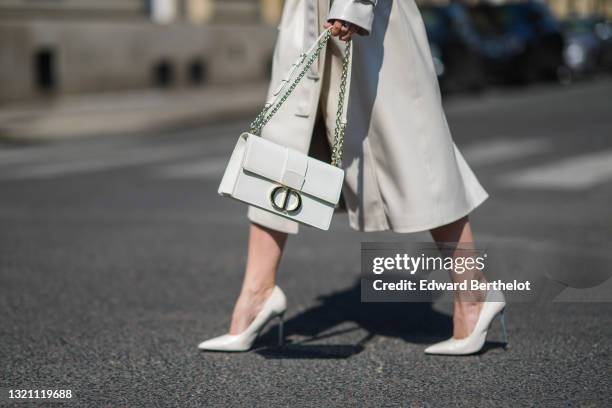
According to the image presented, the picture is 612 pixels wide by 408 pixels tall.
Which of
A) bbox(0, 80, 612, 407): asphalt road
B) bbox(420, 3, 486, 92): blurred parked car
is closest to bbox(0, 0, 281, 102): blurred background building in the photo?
bbox(420, 3, 486, 92): blurred parked car

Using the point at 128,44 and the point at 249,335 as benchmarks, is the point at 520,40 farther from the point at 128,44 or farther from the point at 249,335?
the point at 249,335

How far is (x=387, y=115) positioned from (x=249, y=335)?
861 mm

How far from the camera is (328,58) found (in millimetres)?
3490

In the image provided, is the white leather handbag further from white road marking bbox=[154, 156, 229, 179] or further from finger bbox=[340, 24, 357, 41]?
white road marking bbox=[154, 156, 229, 179]

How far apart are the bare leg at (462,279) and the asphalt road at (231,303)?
0.13 metres

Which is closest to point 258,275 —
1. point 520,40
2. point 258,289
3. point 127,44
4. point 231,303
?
point 258,289

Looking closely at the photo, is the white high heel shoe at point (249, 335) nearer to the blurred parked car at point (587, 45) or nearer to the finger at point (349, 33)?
the finger at point (349, 33)

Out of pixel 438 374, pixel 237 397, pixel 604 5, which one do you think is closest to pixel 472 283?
pixel 438 374

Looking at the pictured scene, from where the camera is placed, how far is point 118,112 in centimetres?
1566

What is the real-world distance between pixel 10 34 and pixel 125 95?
2.54m

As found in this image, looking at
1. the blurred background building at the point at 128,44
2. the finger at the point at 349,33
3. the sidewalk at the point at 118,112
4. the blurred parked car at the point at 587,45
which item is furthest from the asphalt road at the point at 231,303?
the blurred parked car at the point at 587,45

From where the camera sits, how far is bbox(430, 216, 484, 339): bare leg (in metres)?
3.52

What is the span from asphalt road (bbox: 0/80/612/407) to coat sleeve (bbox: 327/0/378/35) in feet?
3.53

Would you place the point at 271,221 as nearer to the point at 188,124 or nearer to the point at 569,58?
the point at 188,124
